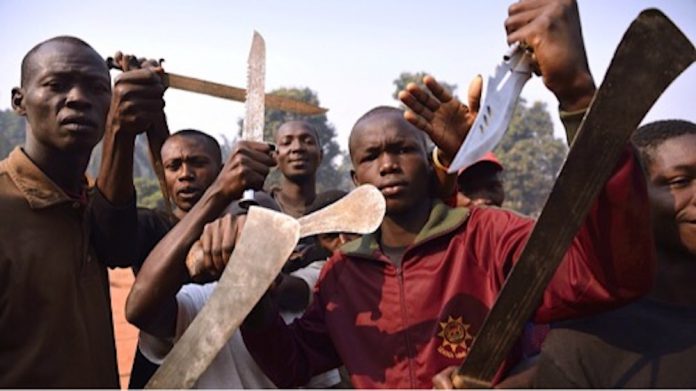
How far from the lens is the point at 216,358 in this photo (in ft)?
7.45

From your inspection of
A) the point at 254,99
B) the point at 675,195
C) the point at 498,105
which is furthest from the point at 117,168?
the point at 675,195

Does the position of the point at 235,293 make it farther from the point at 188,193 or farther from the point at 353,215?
the point at 188,193

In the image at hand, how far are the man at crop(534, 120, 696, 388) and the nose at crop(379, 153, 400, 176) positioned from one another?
0.69 metres

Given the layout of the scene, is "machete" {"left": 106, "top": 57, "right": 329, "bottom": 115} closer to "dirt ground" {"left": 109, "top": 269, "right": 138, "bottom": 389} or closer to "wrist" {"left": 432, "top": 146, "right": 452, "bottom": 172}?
"wrist" {"left": 432, "top": 146, "right": 452, "bottom": 172}

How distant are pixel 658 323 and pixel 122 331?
13.6 metres

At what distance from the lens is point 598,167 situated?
1336 millimetres

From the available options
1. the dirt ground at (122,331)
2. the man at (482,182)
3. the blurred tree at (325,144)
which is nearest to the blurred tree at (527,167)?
the blurred tree at (325,144)

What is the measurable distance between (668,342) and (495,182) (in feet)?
6.17

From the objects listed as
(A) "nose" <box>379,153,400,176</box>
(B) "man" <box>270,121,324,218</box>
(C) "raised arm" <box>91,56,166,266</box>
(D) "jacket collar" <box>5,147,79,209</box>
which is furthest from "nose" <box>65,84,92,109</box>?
(B) "man" <box>270,121,324,218</box>

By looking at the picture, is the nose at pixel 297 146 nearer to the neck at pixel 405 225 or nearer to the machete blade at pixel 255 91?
the neck at pixel 405 225

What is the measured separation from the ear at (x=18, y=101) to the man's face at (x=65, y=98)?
0.03 m

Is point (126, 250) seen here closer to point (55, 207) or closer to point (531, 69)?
point (55, 207)

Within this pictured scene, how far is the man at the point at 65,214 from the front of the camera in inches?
75.2

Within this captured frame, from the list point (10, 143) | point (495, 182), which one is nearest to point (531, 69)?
point (495, 182)
